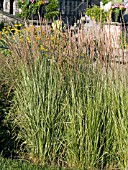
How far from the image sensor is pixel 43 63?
489 cm

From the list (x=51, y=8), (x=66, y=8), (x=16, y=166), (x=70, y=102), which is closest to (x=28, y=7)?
(x=51, y=8)

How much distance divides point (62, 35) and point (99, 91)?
28.3 inches

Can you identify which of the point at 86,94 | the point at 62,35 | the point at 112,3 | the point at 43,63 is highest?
the point at 112,3

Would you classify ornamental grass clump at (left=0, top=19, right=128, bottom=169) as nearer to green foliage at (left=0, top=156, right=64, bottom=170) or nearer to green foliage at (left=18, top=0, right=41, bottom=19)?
green foliage at (left=0, top=156, right=64, bottom=170)

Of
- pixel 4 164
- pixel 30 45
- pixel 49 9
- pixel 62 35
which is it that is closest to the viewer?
pixel 4 164

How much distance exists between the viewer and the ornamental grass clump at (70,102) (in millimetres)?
4492

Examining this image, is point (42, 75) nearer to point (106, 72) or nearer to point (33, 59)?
point (33, 59)

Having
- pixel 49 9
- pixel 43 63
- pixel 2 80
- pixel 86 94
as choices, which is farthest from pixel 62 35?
pixel 49 9

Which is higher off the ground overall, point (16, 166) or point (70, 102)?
point (70, 102)

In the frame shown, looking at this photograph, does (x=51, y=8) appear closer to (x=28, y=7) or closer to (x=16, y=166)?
(x=28, y=7)

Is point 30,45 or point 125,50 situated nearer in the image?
point 125,50

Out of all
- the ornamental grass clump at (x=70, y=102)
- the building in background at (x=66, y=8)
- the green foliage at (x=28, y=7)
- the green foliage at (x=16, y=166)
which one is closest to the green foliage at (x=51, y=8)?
the building in background at (x=66, y=8)

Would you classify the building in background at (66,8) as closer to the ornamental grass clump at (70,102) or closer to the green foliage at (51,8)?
the green foliage at (51,8)

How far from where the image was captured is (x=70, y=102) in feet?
15.5
